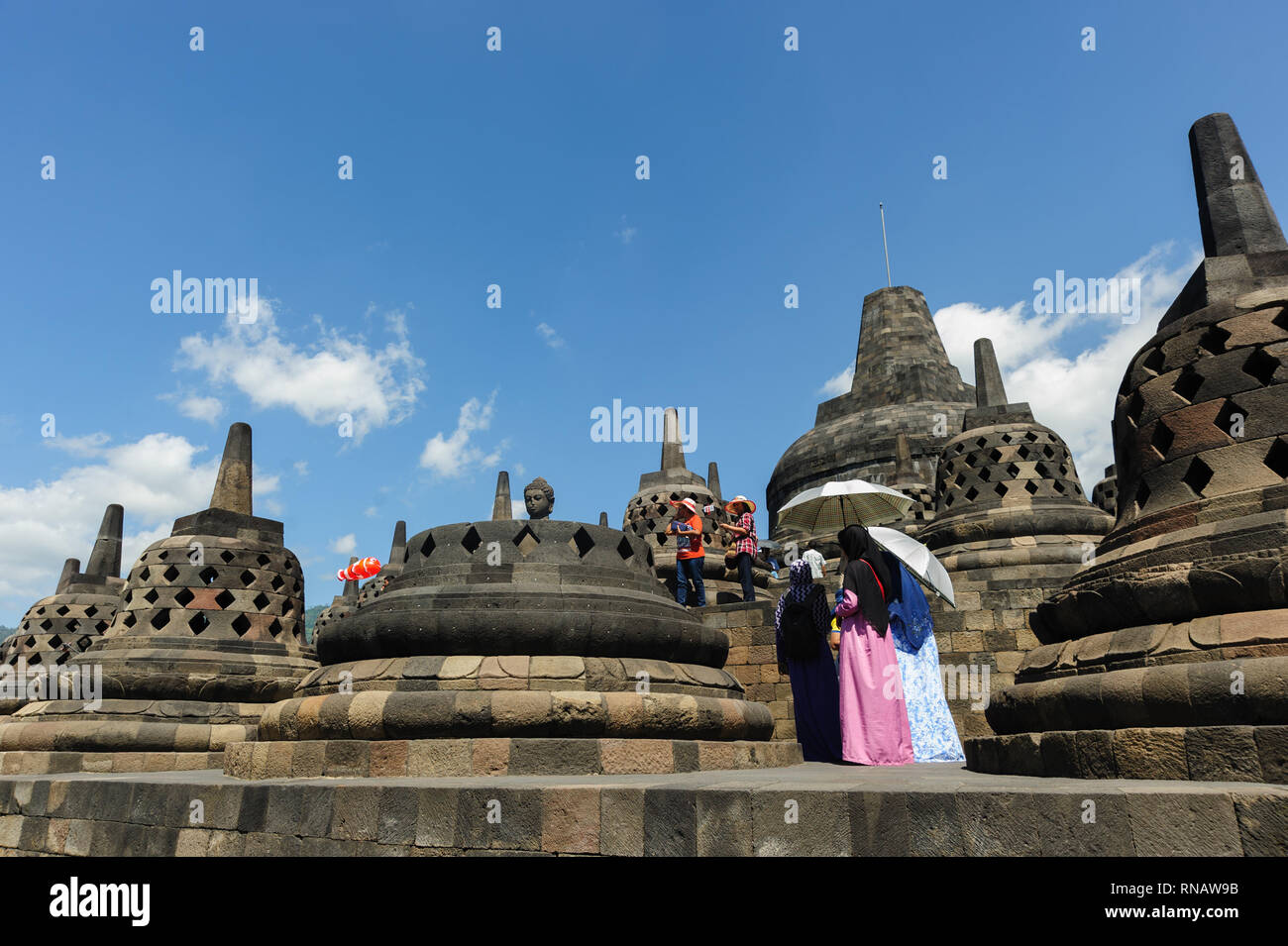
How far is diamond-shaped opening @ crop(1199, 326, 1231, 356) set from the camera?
14.3ft

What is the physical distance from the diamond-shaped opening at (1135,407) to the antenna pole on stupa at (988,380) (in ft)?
31.3

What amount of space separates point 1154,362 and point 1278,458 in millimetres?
947

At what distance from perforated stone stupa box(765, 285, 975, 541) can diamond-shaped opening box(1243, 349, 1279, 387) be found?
15.4 metres

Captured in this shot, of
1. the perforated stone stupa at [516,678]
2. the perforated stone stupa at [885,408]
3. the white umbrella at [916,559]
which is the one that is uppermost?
the perforated stone stupa at [885,408]

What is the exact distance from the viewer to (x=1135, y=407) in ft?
15.8

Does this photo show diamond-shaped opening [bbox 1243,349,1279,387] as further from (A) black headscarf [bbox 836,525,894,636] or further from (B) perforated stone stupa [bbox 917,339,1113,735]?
(B) perforated stone stupa [bbox 917,339,1113,735]

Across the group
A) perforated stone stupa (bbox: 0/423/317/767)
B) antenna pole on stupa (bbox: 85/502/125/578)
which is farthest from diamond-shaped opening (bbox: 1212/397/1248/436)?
antenna pole on stupa (bbox: 85/502/125/578)

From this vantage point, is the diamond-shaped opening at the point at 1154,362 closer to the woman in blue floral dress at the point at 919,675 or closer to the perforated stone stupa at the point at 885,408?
the woman in blue floral dress at the point at 919,675

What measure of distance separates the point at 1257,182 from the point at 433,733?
20.7 feet

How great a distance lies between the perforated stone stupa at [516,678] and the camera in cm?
479

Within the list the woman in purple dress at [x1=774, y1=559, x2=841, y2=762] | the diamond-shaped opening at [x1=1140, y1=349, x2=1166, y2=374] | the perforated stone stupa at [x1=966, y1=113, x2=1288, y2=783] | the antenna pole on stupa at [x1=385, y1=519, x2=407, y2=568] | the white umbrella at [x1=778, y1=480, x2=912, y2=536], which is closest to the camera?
the perforated stone stupa at [x1=966, y1=113, x2=1288, y2=783]

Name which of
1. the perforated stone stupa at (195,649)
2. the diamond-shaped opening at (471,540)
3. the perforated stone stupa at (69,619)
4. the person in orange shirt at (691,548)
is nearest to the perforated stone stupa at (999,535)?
the person in orange shirt at (691,548)

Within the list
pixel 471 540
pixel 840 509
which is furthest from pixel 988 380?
pixel 471 540
